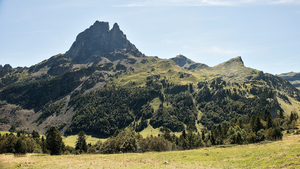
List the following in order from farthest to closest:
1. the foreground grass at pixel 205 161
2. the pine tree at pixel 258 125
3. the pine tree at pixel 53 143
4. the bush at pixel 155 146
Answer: the pine tree at pixel 258 125, the pine tree at pixel 53 143, the bush at pixel 155 146, the foreground grass at pixel 205 161

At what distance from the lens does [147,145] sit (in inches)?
3617

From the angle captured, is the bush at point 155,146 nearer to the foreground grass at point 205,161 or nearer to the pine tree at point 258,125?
the foreground grass at point 205,161

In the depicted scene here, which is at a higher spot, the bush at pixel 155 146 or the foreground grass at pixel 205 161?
the foreground grass at pixel 205 161

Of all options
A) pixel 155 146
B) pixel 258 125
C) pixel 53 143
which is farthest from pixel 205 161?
pixel 258 125

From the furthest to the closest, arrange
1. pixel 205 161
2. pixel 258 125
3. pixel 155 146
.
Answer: pixel 258 125
pixel 155 146
pixel 205 161

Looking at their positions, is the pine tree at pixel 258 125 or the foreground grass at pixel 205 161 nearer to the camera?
the foreground grass at pixel 205 161

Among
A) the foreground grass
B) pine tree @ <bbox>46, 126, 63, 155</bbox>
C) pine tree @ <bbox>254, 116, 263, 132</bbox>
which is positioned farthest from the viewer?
pine tree @ <bbox>254, 116, 263, 132</bbox>

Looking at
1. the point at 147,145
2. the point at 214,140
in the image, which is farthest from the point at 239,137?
the point at 147,145

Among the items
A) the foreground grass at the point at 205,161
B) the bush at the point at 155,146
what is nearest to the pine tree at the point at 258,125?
the bush at the point at 155,146

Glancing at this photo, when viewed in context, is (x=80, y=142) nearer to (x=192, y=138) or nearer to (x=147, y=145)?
(x=147, y=145)

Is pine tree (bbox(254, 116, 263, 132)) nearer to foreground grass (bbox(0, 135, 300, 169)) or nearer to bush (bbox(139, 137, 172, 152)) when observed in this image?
bush (bbox(139, 137, 172, 152))

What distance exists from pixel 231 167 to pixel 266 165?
5.97m

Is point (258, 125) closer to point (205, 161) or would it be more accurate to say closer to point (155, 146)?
point (155, 146)

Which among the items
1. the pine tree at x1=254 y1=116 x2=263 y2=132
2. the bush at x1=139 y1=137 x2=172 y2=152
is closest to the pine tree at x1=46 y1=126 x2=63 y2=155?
the bush at x1=139 y1=137 x2=172 y2=152
